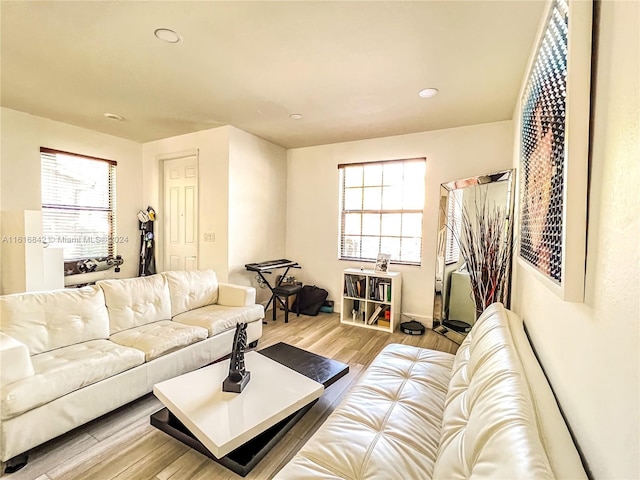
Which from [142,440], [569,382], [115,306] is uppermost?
[569,382]

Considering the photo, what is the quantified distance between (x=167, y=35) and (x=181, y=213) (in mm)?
2927

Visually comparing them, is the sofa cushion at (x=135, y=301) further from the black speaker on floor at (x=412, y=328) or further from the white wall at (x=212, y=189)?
the black speaker on floor at (x=412, y=328)

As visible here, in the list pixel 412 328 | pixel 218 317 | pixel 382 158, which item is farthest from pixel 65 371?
pixel 382 158

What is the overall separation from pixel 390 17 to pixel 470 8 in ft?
1.47

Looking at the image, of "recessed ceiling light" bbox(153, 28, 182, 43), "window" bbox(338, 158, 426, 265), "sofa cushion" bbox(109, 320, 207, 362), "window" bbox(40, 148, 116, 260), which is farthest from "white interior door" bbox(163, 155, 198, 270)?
"recessed ceiling light" bbox(153, 28, 182, 43)

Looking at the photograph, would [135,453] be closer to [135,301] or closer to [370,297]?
[135,301]

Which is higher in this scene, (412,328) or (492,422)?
(492,422)

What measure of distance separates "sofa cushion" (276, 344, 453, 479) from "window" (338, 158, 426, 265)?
248 cm

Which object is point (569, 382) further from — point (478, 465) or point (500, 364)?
point (478, 465)

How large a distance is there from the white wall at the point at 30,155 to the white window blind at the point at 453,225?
15.7 feet

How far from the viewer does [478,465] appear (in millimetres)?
833

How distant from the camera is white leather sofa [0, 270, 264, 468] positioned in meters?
1.61

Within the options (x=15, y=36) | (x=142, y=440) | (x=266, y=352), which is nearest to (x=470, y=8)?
(x=266, y=352)

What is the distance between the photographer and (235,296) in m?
3.25
